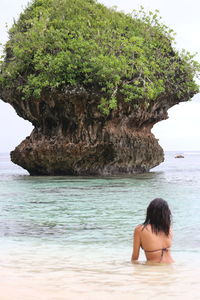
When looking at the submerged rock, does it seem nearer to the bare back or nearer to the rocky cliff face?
the rocky cliff face

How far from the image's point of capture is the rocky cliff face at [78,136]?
25.2 meters

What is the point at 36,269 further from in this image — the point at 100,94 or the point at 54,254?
the point at 100,94

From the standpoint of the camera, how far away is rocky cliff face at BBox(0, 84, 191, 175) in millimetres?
25172

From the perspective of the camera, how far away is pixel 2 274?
6.30 metres

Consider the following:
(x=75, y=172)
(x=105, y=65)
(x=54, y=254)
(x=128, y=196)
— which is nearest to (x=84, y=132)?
(x=75, y=172)

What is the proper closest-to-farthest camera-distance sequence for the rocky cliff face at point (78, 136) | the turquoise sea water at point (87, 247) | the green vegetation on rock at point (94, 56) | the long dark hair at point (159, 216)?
the turquoise sea water at point (87, 247) < the long dark hair at point (159, 216) < the green vegetation on rock at point (94, 56) < the rocky cliff face at point (78, 136)

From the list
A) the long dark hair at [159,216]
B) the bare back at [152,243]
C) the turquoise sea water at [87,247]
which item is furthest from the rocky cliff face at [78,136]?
the long dark hair at [159,216]

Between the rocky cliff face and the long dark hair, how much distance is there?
1822 cm

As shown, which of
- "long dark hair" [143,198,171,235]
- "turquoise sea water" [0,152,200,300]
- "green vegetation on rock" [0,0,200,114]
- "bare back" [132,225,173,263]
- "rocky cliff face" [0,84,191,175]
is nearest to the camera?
"turquoise sea water" [0,152,200,300]

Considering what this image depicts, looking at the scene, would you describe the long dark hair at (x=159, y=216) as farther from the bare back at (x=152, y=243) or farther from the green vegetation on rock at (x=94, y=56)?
the green vegetation on rock at (x=94, y=56)

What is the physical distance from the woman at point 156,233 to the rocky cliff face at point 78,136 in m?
18.0

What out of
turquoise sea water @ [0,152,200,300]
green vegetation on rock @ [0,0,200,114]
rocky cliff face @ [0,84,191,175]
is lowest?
turquoise sea water @ [0,152,200,300]

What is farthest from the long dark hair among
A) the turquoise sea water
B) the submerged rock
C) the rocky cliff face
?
the rocky cliff face

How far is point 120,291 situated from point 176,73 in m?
23.8
